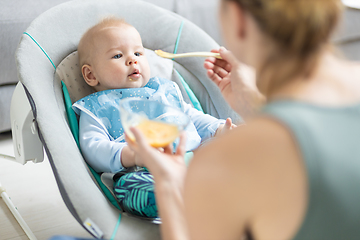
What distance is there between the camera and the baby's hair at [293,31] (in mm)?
463

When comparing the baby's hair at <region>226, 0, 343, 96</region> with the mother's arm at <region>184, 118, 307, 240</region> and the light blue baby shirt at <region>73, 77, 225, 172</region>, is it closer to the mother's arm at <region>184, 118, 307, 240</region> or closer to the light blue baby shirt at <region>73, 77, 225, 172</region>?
the mother's arm at <region>184, 118, 307, 240</region>

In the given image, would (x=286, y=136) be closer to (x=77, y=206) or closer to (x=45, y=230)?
(x=77, y=206)

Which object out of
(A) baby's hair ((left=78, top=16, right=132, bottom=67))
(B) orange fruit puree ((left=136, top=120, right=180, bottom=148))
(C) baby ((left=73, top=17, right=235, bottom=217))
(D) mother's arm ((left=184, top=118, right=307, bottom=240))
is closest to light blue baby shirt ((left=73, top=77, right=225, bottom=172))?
(C) baby ((left=73, top=17, right=235, bottom=217))

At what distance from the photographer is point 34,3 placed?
182cm

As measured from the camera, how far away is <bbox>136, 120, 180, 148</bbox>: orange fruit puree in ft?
2.32

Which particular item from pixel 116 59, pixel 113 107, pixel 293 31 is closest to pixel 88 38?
pixel 116 59

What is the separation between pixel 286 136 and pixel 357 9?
2.95 metres

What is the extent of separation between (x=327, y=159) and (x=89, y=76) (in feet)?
3.19

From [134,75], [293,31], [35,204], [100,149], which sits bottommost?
[35,204]

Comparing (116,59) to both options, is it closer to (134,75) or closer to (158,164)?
(134,75)

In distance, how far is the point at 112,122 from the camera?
116 cm

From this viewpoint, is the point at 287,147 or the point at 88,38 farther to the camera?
the point at 88,38

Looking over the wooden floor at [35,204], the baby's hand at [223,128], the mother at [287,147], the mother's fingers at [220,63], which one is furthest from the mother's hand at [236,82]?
the wooden floor at [35,204]

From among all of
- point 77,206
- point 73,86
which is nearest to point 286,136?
point 77,206
